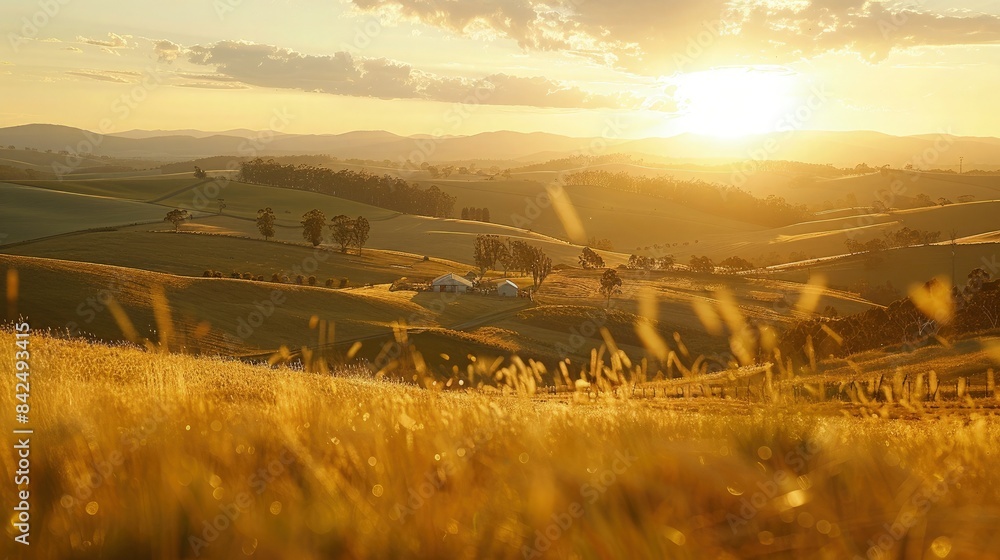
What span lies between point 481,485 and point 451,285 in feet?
329

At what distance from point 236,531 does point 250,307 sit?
70273mm

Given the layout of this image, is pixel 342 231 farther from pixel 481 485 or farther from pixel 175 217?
pixel 481 485

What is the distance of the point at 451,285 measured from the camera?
106 m

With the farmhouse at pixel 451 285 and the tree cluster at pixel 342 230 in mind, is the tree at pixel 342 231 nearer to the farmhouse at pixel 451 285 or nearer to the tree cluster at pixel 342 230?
the tree cluster at pixel 342 230

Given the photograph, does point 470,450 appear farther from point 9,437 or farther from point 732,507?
point 9,437

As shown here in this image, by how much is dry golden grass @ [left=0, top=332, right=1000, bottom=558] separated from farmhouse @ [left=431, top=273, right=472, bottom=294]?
96.8 m

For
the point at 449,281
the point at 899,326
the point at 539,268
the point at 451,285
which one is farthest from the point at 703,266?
the point at 899,326

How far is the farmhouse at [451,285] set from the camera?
4126 inches

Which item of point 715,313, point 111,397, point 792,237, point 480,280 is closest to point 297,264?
point 480,280

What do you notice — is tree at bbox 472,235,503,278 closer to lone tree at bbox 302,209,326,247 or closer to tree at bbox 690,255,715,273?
lone tree at bbox 302,209,326,247

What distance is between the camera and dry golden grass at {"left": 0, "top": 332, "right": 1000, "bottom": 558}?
4941mm

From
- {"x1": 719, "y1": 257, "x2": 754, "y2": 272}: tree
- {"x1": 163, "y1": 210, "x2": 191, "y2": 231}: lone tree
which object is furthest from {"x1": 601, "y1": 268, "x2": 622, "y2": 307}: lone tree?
{"x1": 163, "y1": 210, "x2": 191, "y2": 231}: lone tree

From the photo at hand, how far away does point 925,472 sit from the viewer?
625 cm

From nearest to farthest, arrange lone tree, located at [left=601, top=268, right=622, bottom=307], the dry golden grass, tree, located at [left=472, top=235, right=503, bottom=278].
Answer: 1. the dry golden grass
2. lone tree, located at [left=601, top=268, right=622, bottom=307]
3. tree, located at [left=472, top=235, right=503, bottom=278]
